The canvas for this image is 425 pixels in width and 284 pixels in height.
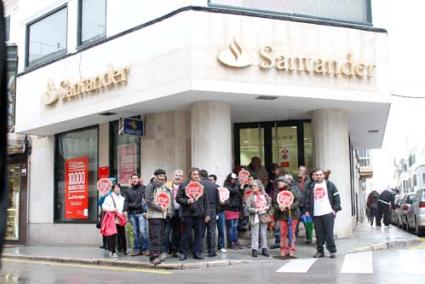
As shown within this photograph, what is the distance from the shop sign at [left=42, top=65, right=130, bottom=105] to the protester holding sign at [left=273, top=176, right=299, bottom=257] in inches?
211

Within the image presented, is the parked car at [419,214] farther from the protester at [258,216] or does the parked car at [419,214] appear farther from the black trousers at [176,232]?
the black trousers at [176,232]

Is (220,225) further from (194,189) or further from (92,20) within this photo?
(92,20)

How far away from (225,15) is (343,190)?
19.0 feet

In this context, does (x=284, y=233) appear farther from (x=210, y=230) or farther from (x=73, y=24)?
(x=73, y=24)

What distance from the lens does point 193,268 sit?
10875 mm

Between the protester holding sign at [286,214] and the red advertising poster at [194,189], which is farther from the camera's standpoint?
the protester holding sign at [286,214]

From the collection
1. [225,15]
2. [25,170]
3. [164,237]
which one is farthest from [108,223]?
[25,170]

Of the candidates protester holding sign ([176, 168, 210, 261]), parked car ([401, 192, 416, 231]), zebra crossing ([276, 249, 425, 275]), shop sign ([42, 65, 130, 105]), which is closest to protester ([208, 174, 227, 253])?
protester holding sign ([176, 168, 210, 261])

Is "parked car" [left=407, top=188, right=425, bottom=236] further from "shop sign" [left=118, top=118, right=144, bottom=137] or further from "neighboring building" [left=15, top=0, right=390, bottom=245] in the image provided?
"shop sign" [left=118, top=118, right=144, bottom=137]

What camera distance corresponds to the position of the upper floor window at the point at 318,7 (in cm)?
1416

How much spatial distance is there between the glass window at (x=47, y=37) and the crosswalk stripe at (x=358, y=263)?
1114cm

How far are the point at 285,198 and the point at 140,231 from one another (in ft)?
11.8

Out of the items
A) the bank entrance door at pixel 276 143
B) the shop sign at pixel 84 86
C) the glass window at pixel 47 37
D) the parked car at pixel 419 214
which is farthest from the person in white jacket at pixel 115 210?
the parked car at pixel 419 214

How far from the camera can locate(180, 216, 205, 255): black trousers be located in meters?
11.7
